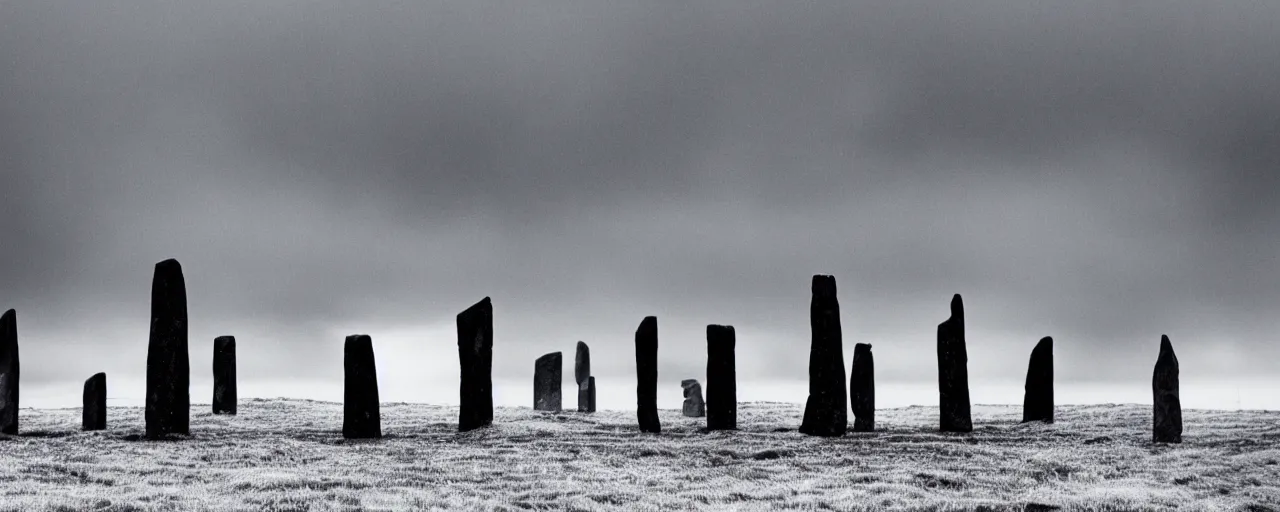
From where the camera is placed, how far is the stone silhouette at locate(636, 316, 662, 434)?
27.2 m

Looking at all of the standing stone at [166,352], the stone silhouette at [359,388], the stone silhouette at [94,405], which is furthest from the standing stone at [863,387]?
the stone silhouette at [94,405]

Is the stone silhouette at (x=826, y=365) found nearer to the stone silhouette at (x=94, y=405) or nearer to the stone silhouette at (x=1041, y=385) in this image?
the stone silhouette at (x=1041, y=385)

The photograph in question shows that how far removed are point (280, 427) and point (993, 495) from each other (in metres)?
18.6

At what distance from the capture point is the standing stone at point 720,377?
27.8 meters

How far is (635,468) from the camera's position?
66.3 feet

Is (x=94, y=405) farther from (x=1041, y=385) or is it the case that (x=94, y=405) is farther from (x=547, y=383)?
(x=1041, y=385)

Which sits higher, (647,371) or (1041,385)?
(647,371)

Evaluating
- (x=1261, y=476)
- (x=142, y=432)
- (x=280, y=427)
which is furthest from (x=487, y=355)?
(x=1261, y=476)

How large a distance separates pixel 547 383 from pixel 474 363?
34.5 ft

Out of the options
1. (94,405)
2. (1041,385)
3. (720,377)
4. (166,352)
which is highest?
(166,352)

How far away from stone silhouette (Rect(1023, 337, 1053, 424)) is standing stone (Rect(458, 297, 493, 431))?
14.3 meters

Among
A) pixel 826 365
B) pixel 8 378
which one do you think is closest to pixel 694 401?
pixel 826 365

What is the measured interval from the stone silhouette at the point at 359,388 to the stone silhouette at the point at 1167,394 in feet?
54.7

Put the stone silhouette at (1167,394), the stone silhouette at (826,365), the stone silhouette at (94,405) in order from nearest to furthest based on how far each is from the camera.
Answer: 1. the stone silhouette at (1167,394)
2. the stone silhouette at (826,365)
3. the stone silhouette at (94,405)
